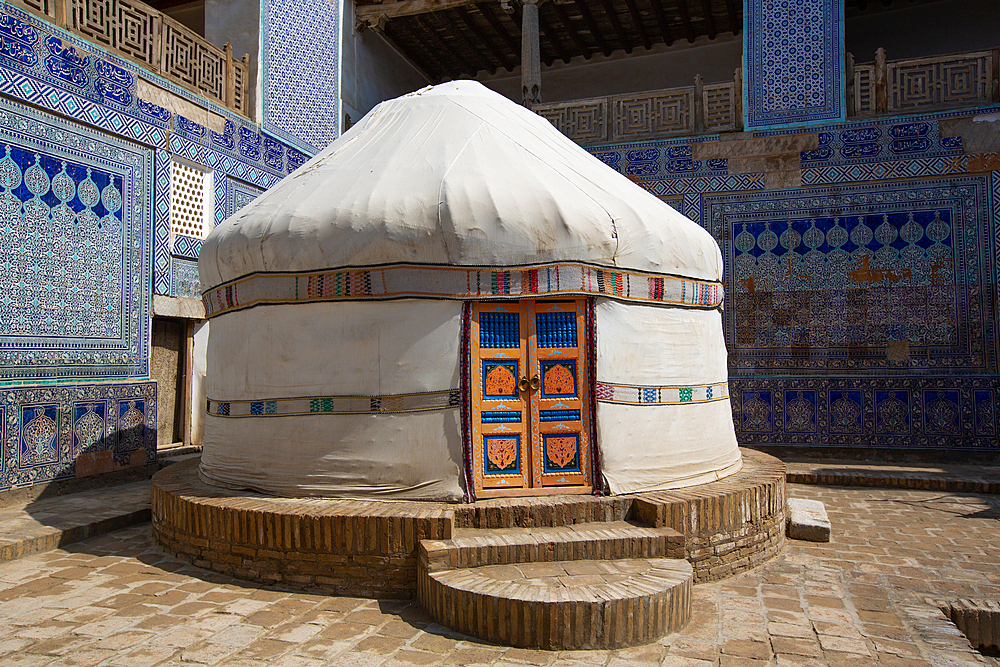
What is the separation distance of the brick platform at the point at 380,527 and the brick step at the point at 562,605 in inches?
10.9

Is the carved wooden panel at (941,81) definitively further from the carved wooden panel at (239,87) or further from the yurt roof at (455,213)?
the carved wooden panel at (239,87)

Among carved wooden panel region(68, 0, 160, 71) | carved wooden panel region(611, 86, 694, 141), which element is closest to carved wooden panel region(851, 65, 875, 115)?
carved wooden panel region(611, 86, 694, 141)

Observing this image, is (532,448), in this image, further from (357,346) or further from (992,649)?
(992,649)

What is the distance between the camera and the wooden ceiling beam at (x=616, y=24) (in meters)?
8.74

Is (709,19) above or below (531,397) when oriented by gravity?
above

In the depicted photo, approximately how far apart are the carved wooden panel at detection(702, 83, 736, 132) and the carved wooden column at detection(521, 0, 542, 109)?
75.3 inches

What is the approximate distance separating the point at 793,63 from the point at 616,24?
9.16 ft

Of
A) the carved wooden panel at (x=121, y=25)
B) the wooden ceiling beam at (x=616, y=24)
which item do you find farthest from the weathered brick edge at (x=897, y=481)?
the carved wooden panel at (x=121, y=25)

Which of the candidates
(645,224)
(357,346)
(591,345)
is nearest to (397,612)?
(357,346)

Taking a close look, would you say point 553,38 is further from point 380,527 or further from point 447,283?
point 380,527

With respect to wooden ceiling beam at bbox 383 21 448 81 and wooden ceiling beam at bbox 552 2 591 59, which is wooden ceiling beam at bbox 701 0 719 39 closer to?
wooden ceiling beam at bbox 552 2 591 59

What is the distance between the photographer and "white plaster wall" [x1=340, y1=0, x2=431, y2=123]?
8.68 metres

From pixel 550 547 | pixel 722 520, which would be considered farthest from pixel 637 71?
pixel 550 547

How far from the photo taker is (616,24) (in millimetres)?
9250
